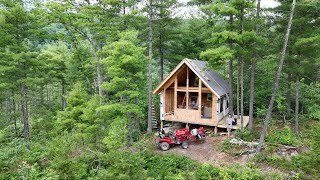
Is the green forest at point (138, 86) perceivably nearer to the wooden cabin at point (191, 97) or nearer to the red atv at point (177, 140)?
the red atv at point (177, 140)

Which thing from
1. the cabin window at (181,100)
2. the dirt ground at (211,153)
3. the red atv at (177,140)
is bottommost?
the dirt ground at (211,153)

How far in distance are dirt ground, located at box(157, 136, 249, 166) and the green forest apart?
34 cm

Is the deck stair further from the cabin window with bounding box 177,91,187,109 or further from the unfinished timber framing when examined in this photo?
the cabin window with bounding box 177,91,187,109

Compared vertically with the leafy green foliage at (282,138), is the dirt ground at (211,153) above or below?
below

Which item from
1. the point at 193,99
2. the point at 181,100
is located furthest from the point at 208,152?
the point at 181,100

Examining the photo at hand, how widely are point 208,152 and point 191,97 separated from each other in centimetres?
502

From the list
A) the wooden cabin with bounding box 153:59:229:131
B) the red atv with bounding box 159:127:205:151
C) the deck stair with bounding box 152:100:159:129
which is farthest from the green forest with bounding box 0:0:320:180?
the wooden cabin with bounding box 153:59:229:131

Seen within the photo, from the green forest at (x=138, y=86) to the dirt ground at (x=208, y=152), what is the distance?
1.10 feet

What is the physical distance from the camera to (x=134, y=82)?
11867mm

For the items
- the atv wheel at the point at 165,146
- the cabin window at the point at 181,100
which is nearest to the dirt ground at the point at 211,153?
the atv wheel at the point at 165,146

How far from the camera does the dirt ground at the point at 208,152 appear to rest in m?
11.8

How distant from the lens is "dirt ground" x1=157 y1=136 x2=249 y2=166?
11759 millimetres

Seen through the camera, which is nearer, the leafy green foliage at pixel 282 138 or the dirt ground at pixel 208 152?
the dirt ground at pixel 208 152

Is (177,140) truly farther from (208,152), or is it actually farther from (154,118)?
(154,118)
